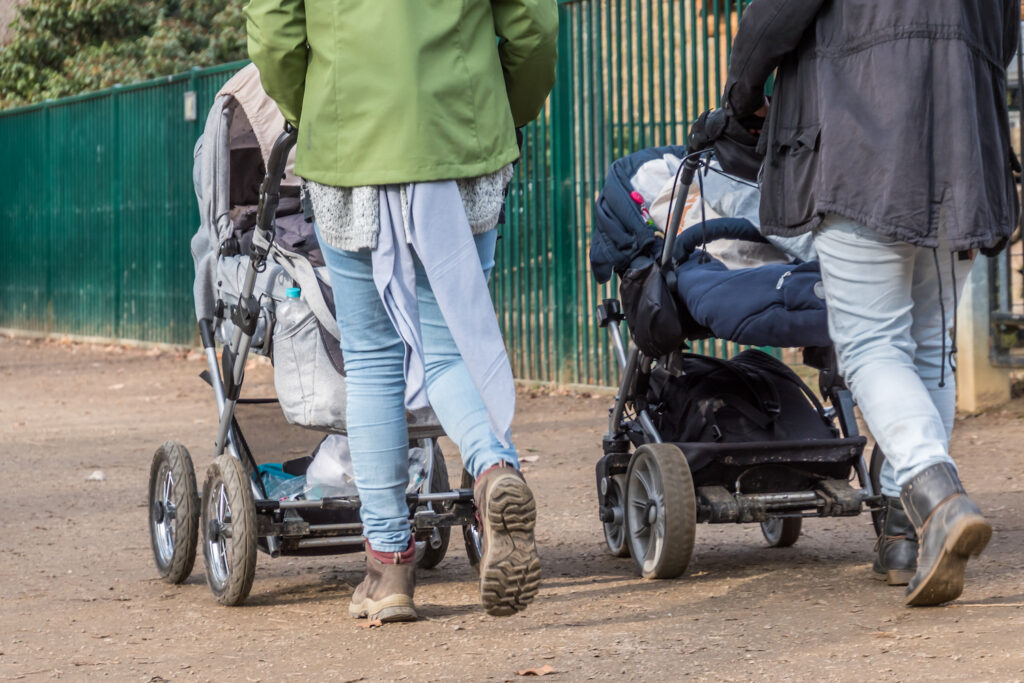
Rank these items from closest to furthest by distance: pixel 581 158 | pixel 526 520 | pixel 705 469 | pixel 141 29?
pixel 526 520, pixel 705 469, pixel 581 158, pixel 141 29

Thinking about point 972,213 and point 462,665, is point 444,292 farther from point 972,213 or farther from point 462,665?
point 972,213

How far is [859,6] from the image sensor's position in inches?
155


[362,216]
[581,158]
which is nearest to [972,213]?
[362,216]

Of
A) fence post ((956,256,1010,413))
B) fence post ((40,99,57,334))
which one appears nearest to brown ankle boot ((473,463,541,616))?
fence post ((956,256,1010,413))

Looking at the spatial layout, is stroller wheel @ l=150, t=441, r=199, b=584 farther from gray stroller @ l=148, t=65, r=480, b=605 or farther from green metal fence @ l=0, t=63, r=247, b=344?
green metal fence @ l=0, t=63, r=247, b=344

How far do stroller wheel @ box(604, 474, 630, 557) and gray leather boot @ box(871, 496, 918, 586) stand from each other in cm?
90

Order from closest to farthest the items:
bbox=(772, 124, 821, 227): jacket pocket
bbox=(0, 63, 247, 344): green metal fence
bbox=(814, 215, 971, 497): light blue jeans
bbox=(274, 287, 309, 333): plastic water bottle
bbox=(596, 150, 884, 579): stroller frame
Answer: bbox=(814, 215, 971, 497): light blue jeans, bbox=(772, 124, 821, 227): jacket pocket, bbox=(596, 150, 884, 579): stroller frame, bbox=(274, 287, 309, 333): plastic water bottle, bbox=(0, 63, 247, 344): green metal fence

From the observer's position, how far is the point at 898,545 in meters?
4.32

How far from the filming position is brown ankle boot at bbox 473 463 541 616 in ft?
11.8

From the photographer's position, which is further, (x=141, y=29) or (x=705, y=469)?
(x=141, y=29)

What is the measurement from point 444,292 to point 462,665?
93 cm

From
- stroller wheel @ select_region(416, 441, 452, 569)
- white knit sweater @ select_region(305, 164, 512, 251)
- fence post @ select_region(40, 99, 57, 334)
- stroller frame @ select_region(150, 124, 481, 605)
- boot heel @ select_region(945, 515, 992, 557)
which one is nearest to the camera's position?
boot heel @ select_region(945, 515, 992, 557)

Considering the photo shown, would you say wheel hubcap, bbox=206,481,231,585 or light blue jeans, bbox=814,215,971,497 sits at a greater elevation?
light blue jeans, bbox=814,215,971,497

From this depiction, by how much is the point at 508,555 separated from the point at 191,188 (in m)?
11.0
